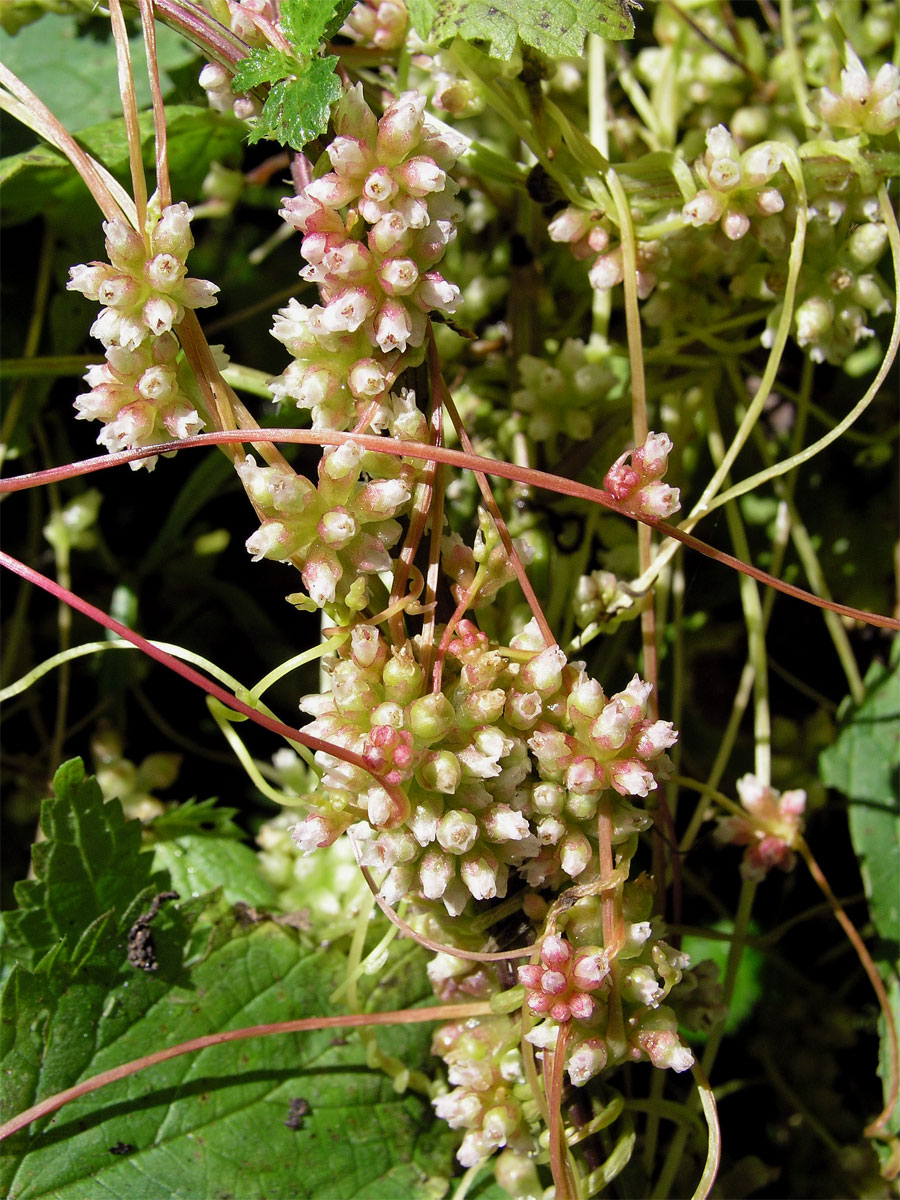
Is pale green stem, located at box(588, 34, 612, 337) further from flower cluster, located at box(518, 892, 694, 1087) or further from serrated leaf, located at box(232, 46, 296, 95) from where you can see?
flower cluster, located at box(518, 892, 694, 1087)

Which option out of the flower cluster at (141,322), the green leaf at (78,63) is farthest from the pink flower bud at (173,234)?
the green leaf at (78,63)

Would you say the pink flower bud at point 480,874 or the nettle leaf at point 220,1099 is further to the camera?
the nettle leaf at point 220,1099

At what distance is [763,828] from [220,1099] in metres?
0.51

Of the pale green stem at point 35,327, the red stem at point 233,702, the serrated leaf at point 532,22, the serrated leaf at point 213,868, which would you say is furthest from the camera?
the pale green stem at point 35,327

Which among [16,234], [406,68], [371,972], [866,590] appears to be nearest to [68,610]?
[16,234]

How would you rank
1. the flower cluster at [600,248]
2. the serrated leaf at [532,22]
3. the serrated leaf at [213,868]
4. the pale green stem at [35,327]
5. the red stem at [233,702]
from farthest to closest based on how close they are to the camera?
the pale green stem at [35,327], the serrated leaf at [213,868], the flower cluster at [600,248], the serrated leaf at [532,22], the red stem at [233,702]

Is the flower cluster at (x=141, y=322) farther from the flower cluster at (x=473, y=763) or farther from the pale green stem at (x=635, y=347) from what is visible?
the pale green stem at (x=635, y=347)

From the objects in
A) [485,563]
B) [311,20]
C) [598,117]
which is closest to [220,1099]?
[485,563]

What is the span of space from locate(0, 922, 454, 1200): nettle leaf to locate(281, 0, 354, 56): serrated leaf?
70cm

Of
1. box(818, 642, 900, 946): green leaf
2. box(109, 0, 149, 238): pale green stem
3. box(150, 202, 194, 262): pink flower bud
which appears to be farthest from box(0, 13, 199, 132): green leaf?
box(818, 642, 900, 946): green leaf

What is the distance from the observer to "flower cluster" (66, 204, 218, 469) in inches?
27.2

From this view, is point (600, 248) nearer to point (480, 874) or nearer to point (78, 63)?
point (480, 874)

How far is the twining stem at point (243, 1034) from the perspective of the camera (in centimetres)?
81

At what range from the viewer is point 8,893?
1.04 meters
